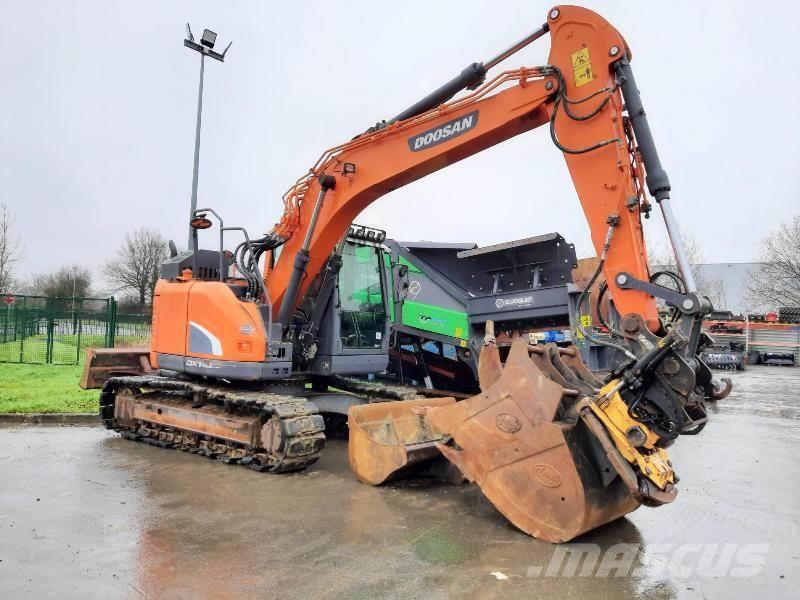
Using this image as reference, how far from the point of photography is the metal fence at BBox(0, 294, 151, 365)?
51.6 feet

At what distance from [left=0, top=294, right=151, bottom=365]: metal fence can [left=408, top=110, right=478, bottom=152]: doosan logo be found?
1139cm

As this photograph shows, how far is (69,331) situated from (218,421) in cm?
1156

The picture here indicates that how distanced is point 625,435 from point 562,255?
599 centimetres

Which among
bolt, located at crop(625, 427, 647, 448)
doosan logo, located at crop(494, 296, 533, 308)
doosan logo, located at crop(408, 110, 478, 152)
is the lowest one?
bolt, located at crop(625, 427, 647, 448)

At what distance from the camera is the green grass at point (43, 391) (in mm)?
9336

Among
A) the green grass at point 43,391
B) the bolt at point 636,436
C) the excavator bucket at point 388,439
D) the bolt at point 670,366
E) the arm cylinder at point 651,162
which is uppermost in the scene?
the arm cylinder at point 651,162

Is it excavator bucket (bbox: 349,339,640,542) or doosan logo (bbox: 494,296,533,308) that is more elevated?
doosan logo (bbox: 494,296,533,308)

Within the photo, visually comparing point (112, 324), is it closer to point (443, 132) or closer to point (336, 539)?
point (443, 132)

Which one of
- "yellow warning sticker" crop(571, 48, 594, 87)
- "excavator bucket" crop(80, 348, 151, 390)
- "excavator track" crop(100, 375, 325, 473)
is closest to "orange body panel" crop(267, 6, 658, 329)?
"yellow warning sticker" crop(571, 48, 594, 87)

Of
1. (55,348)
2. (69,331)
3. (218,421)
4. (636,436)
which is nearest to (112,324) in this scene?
(69,331)

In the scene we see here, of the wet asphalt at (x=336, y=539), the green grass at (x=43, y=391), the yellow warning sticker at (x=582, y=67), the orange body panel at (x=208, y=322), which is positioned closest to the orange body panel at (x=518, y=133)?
the yellow warning sticker at (x=582, y=67)

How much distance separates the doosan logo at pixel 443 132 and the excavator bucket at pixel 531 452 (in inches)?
88.2

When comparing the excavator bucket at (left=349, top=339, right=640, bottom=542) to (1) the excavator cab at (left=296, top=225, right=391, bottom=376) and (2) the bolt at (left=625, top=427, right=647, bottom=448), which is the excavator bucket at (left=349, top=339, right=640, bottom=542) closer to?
(2) the bolt at (left=625, top=427, right=647, bottom=448)

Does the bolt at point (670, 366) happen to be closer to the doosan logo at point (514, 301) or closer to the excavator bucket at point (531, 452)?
the excavator bucket at point (531, 452)
